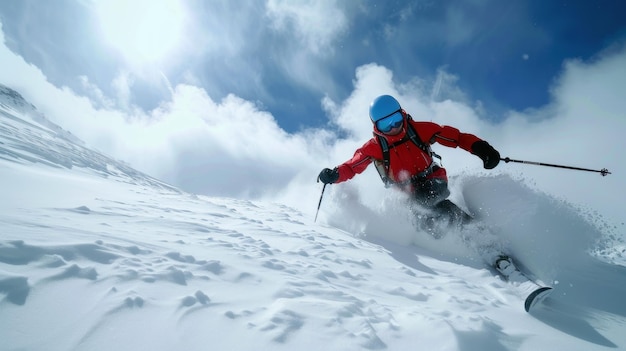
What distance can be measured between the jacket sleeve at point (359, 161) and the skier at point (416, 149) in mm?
285

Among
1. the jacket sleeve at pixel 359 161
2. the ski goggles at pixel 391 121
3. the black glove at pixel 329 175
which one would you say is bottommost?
the black glove at pixel 329 175

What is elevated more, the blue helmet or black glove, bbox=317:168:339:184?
the blue helmet

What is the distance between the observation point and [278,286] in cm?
291

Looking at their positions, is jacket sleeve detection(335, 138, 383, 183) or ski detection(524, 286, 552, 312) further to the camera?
jacket sleeve detection(335, 138, 383, 183)

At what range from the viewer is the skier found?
644 centimetres

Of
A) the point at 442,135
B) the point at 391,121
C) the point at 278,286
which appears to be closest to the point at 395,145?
the point at 391,121

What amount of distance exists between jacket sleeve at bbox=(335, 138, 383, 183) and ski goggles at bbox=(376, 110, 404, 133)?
77 centimetres

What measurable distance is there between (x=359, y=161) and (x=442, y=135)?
6.88 feet

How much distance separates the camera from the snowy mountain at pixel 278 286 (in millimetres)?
1903

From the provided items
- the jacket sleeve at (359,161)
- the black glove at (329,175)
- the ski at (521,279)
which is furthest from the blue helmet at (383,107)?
the ski at (521,279)

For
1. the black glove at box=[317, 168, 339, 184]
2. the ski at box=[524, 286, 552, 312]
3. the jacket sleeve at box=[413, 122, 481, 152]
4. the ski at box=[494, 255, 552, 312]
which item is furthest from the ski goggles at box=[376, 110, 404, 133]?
the ski at box=[524, 286, 552, 312]

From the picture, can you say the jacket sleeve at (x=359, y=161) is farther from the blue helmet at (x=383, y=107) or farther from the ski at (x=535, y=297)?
the ski at (x=535, y=297)

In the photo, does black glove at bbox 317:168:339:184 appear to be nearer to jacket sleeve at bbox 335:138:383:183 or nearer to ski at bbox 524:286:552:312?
jacket sleeve at bbox 335:138:383:183

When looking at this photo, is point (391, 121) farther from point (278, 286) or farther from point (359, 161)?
point (278, 286)
